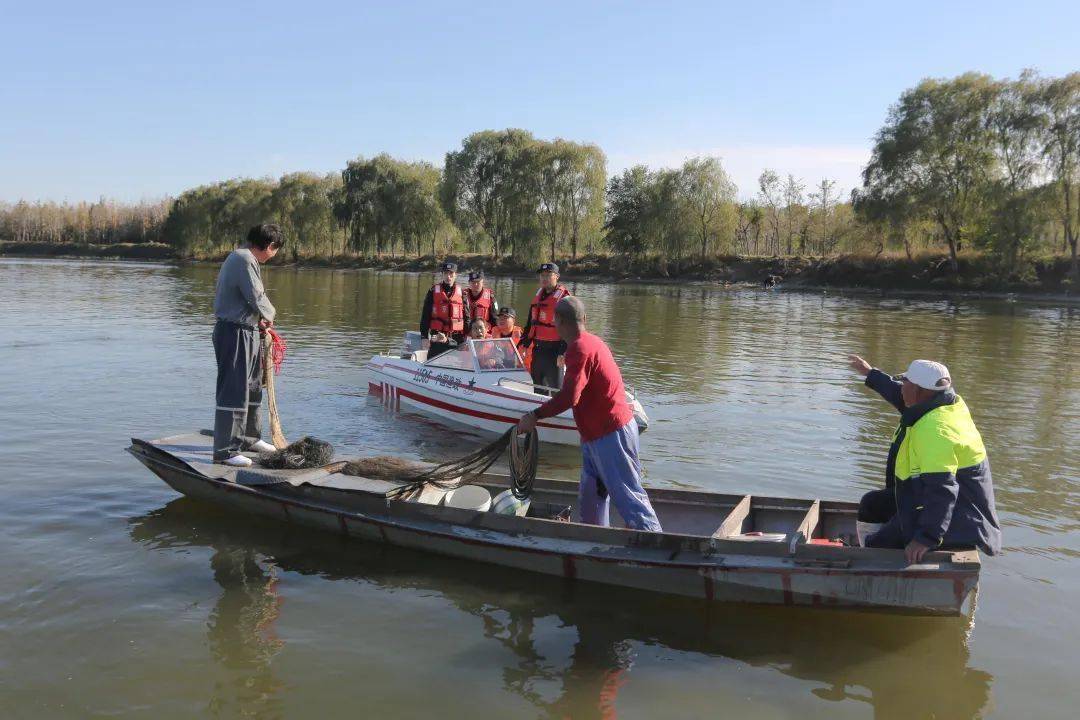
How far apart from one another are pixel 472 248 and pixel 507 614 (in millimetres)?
76011

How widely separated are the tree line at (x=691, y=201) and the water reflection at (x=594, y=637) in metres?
54.5

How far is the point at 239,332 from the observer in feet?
27.3

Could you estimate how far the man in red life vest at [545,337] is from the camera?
39.5 ft

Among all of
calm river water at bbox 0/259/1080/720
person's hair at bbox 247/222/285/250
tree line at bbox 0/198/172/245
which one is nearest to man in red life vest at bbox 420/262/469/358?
calm river water at bbox 0/259/1080/720

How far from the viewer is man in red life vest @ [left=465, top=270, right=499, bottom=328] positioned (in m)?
14.0

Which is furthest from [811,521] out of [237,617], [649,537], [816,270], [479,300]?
[816,270]

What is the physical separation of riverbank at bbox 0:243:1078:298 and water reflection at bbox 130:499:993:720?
5495 centimetres

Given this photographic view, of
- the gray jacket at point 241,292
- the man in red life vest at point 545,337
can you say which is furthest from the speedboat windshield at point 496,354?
the gray jacket at point 241,292

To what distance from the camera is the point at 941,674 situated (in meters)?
5.98

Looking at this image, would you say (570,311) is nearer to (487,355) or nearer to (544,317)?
(544,317)

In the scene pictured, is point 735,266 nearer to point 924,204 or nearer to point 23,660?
point 924,204

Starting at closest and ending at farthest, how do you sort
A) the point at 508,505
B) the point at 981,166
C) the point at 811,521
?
1. the point at 811,521
2. the point at 508,505
3. the point at 981,166

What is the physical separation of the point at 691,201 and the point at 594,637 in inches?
2551

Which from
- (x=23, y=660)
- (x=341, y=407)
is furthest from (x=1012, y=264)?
(x=23, y=660)
